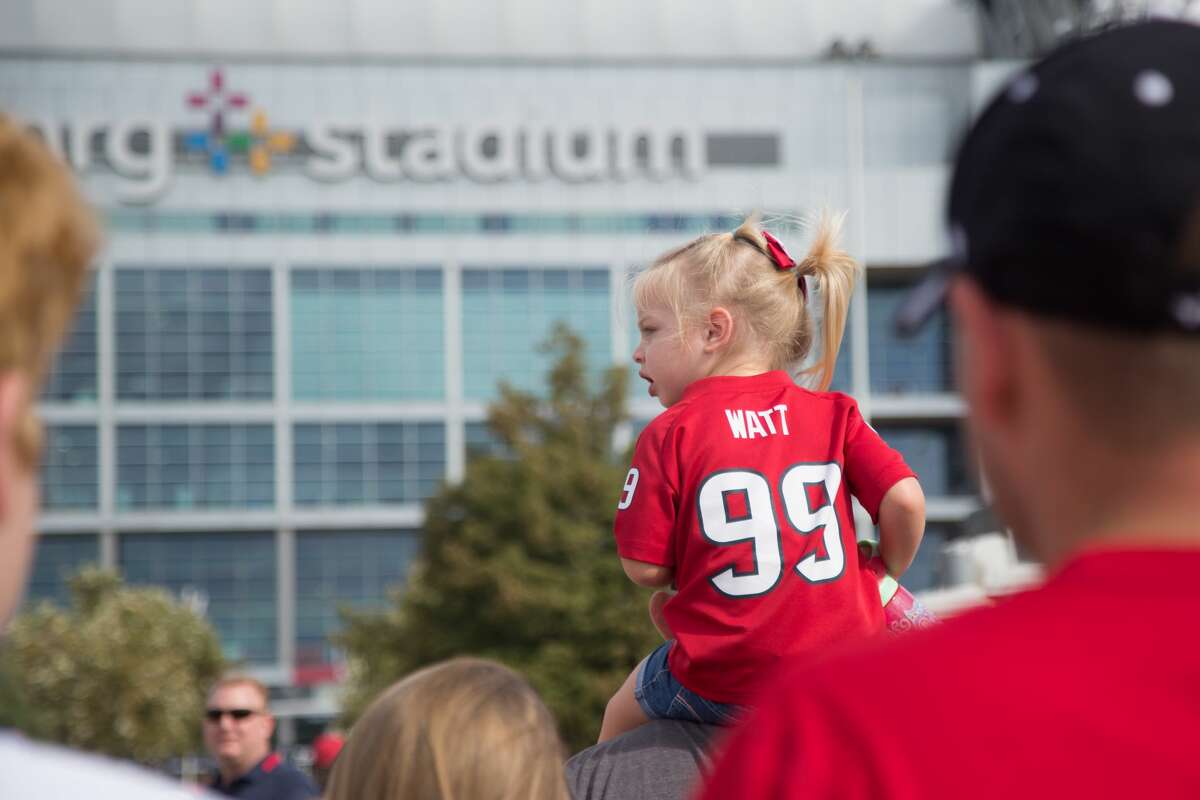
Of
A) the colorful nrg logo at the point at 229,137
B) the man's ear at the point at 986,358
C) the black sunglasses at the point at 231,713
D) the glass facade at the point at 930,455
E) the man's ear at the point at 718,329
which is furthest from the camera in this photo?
the colorful nrg logo at the point at 229,137

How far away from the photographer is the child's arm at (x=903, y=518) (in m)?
3.36

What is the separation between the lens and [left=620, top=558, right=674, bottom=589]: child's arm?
3383mm

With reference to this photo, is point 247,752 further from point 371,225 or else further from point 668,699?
point 371,225

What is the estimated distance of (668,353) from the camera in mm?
3662

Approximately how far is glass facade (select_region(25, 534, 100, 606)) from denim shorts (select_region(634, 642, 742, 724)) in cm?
5621

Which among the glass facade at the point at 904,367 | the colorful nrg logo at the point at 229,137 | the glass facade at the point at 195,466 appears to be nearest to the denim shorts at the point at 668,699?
the glass facade at the point at 904,367

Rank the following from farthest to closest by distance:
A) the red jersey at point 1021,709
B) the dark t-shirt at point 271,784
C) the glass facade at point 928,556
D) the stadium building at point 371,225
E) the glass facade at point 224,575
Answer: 1. the glass facade at point 224,575
2. the stadium building at point 371,225
3. the glass facade at point 928,556
4. the dark t-shirt at point 271,784
5. the red jersey at point 1021,709

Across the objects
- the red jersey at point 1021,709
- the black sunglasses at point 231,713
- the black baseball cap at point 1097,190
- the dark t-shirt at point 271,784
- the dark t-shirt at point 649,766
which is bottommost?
the dark t-shirt at point 271,784

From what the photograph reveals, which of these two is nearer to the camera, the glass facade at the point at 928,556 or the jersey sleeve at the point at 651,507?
the jersey sleeve at the point at 651,507

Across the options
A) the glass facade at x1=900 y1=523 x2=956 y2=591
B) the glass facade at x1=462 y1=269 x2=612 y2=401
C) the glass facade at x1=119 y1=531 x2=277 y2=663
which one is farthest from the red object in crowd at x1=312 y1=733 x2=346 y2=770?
the glass facade at x1=119 y1=531 x2=277 y2=663

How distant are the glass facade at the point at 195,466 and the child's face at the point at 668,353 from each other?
53444 mm

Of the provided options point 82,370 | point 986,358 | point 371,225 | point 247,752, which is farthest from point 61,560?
point 986,358

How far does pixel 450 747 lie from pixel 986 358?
0.97m

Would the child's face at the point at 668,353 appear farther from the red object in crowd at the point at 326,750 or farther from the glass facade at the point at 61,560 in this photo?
the glass facade at the point at 61,560
